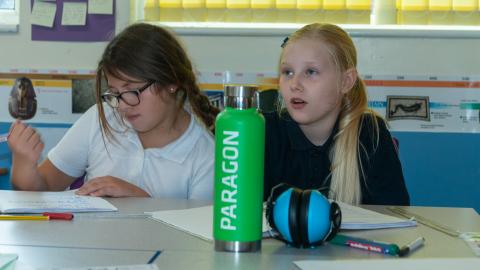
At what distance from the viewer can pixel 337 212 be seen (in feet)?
3.23

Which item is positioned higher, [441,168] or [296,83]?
[296,83]

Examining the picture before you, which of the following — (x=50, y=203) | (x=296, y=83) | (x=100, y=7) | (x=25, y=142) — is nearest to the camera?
(x=50, y=203)

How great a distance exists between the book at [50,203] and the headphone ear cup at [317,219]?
444mm

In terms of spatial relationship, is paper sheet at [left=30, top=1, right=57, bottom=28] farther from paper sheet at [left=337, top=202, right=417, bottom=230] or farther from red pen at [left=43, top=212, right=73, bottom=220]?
paper sheet at [left=337, top=202, right=417, bottom=230]

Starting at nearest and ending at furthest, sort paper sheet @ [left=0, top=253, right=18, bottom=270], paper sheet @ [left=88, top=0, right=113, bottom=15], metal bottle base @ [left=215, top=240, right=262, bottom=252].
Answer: paper sheet @ [left=0, top=253, right=18, bottom=270]
metal bottle base @ [left=215, top=240, right=262, bottom=252]
paper sheet @ [left=88, top=0, right=113, bottom=15]

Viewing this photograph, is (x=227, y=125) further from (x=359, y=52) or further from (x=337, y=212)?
(x=359, y=52)

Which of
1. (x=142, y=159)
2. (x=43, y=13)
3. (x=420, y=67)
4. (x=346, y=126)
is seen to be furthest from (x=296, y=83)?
(x=43, y=13)

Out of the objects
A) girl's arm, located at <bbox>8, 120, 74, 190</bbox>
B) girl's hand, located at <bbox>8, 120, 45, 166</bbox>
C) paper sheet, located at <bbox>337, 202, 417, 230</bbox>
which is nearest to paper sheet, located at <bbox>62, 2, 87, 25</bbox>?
girl's arm, located at <bbox>8, 120, 74, 190</bbox>

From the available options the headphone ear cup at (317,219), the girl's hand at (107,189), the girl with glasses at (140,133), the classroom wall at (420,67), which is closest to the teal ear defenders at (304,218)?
the headphone ear cup at (317,219)

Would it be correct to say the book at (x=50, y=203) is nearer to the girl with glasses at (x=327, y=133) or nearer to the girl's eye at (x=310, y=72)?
the girl with glasses at (x=327, y=133)

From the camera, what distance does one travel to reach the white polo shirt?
1.72 meters

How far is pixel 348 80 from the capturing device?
1818mm

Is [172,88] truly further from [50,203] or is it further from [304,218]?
[304,218]

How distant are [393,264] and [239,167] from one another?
25 cm
